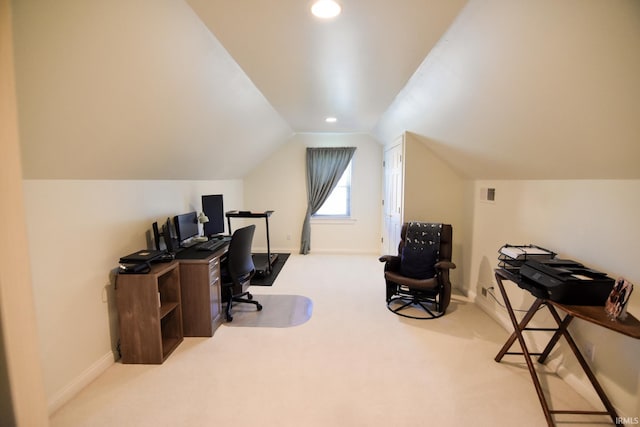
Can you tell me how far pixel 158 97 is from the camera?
6.15 ft

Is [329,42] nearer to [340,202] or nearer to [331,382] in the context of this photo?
[331,382]

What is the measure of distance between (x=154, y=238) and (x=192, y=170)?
3.26ft

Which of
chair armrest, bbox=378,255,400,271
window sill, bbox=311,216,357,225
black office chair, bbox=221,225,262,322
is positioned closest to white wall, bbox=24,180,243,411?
black office chair, bbox=221,225,262,322

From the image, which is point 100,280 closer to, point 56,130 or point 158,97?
point 56,130

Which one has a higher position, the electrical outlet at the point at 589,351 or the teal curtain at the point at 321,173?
the teal curtain at the point at 321,173

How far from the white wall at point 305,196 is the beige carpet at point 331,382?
2780mm

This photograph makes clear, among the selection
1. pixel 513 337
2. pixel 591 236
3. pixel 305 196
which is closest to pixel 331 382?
pixel 513 337

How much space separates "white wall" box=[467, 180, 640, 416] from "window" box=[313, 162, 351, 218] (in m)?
3.10

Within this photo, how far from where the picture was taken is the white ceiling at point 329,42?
1.46 metres

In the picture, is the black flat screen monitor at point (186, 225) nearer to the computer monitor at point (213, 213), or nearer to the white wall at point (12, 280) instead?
the computer monitor at point (213, 213)

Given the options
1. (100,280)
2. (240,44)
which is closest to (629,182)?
(240,44)

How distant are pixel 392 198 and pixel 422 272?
1.60 m

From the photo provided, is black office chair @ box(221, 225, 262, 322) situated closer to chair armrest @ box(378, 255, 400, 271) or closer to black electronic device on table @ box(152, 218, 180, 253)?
black electronic device on table @ box(152, 218, 180, 253)

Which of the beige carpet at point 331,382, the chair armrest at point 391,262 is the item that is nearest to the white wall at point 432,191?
the chair armrest at point 391,262
